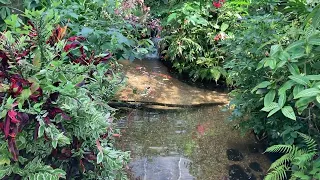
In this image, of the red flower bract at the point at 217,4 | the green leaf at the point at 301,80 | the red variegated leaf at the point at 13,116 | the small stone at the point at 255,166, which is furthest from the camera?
the red flower bract at the point at 217,4

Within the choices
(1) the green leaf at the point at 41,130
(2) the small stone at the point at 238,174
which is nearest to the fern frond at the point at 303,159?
(2) the small stone at the point at 238,174

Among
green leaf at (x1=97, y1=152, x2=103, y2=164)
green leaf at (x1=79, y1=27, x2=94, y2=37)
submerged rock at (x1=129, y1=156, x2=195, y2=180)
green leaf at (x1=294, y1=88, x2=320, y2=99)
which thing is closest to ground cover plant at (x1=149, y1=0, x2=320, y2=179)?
green leaf at (x1=294, y1=88, x2=320, y2=99)

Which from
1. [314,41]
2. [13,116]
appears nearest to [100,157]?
[13,116]

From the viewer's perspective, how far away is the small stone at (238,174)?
7.70 ft

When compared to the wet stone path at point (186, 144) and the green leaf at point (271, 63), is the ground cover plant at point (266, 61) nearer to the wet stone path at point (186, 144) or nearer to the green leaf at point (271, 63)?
the green leaf at point (271, 63)

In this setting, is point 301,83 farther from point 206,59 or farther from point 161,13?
point 161,13

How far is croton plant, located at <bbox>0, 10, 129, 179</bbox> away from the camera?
1.26 m

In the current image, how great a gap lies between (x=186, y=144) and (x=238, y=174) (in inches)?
20.8

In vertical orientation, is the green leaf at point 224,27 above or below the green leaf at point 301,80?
below

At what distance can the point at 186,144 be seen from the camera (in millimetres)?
2744

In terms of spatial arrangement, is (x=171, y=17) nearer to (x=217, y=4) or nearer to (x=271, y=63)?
(x=217, y=4)

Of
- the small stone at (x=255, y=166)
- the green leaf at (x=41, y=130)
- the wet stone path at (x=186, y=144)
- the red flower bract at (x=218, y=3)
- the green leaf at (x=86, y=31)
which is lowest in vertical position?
the wet stone path at (x=186, y=144)

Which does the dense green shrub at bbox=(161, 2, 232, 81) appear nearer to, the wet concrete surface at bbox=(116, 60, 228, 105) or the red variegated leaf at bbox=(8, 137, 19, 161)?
the wet concrete surface at bbox=(116, 60, 228, 105)

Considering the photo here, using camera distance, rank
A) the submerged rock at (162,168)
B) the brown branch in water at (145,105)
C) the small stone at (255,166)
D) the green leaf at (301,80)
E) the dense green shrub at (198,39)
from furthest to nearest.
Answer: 1. the dense green shrub at (198,39)
2. the brown branch in water at (145,105)
3. the small stone at (255,166)
4. the submerged rock at (162,168)
5. the green leaf at (301,80)
